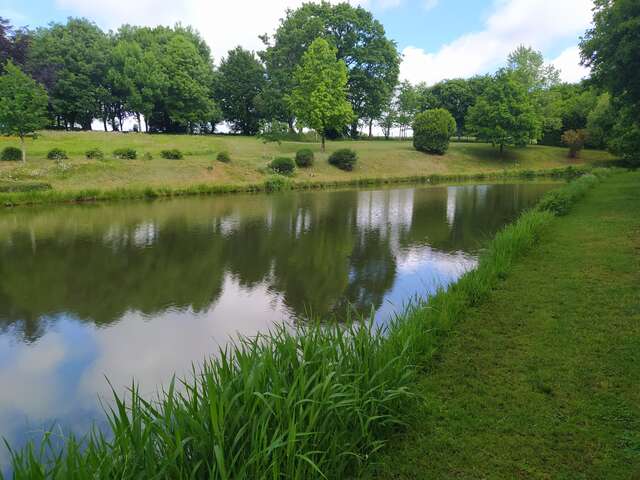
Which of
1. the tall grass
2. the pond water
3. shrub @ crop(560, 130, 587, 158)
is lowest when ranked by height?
the pond water

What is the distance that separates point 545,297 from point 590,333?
4.32ft

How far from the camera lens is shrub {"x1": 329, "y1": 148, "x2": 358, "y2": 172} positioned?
3441cm

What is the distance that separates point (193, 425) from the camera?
2.66 metres

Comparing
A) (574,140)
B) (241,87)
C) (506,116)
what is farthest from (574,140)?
(241,87)

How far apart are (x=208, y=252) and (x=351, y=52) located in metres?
45.6

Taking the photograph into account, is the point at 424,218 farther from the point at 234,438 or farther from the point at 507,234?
the point at 234,438

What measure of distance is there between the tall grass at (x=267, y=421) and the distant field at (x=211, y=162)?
2150 centimetres

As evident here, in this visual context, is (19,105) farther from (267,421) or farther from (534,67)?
(534,67)

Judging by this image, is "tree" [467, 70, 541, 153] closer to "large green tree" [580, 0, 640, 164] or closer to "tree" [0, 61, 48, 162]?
"large green tree" [580, 0, 640, 164]

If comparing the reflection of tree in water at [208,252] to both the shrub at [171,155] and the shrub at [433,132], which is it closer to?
the shrub at [171,155]

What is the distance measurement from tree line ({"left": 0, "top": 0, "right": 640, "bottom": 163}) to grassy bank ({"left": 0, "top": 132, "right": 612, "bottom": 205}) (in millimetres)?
2542

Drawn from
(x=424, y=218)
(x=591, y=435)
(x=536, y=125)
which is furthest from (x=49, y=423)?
(x=536, y=125)

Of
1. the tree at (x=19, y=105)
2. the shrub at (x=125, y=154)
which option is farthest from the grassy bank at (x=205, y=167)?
the tree at (x=19, y=105)

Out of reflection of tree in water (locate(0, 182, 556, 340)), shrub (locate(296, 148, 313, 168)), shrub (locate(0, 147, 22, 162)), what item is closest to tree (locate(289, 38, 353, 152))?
shrub (locate(296, 148, 313, 168))
